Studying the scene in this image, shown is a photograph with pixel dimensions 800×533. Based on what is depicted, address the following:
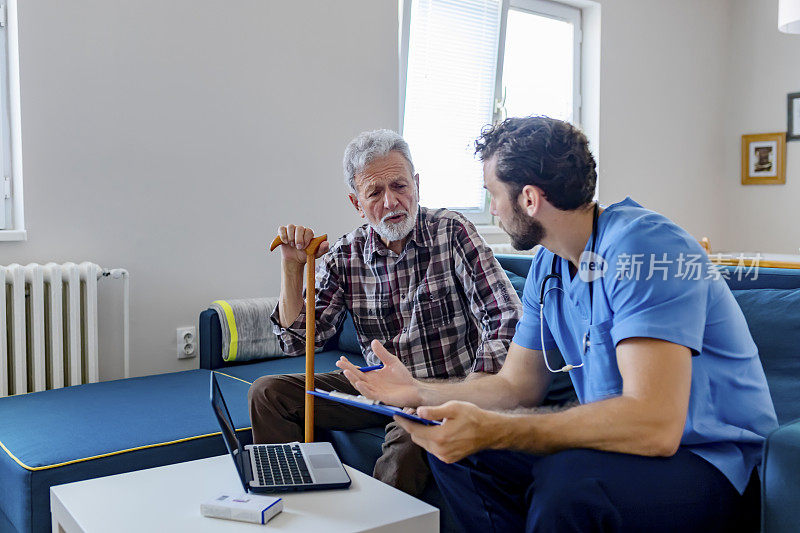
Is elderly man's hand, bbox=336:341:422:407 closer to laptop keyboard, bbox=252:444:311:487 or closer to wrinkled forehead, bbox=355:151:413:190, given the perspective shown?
laptop keyboard, bbox=252:444:311:487

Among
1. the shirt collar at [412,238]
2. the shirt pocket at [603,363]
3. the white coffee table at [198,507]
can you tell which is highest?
the shirt collar at [412,238]

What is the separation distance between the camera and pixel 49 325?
8.79ft

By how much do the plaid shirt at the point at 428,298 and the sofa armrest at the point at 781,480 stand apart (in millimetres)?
823

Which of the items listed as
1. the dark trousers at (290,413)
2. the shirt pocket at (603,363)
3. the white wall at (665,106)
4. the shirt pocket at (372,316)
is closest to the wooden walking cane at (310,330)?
the dark trousers at (290,413)

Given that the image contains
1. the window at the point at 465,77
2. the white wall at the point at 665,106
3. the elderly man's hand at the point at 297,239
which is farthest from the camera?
the white wall at the point at 665,106

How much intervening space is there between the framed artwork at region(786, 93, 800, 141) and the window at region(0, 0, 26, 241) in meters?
4.45

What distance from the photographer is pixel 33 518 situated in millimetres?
1758

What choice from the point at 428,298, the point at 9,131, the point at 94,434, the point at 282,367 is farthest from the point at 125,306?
the point at 428,298

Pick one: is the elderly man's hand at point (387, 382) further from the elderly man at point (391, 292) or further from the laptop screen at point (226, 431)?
the elderly man at point (391, 292)

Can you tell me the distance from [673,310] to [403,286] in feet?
3.21

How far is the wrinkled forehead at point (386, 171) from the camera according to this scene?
2129mm

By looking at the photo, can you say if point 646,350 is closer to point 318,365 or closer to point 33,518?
point 33,518

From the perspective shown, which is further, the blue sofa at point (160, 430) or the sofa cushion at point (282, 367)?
the sofa cushion at point (282, 367)

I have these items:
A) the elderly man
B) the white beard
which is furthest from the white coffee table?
the white beard
